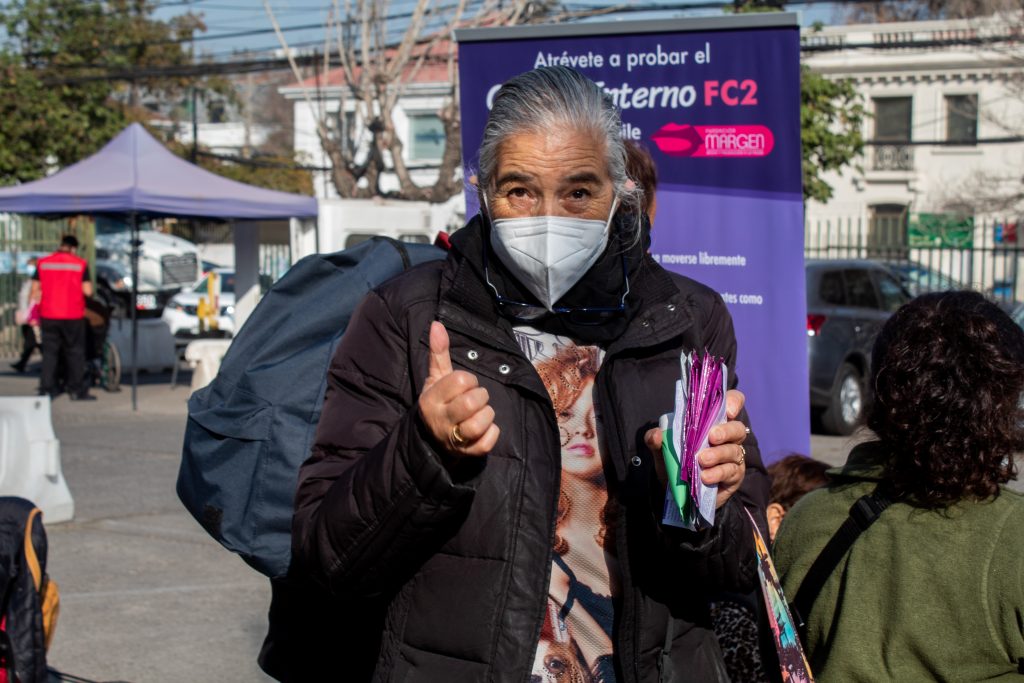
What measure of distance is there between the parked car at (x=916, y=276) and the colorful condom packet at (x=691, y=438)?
978cm

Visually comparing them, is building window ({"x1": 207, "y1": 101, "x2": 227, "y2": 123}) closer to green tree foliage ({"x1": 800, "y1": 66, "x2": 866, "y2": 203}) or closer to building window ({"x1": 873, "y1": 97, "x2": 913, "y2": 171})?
building window ({"x1": 873, "y1": 97, "x2": 913, "y2": 171})

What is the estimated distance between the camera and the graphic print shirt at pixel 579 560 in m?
1.98

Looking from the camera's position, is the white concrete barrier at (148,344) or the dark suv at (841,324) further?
the white concrete barrier at (148,344)

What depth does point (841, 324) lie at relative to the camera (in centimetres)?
1269

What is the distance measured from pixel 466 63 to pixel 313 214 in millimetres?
11159

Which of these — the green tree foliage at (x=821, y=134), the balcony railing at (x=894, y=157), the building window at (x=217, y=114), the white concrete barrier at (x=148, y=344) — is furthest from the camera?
the building window at (x=217, y=114)

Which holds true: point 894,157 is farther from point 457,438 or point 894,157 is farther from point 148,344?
point 457,438

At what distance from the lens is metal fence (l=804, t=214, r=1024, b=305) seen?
1633cm

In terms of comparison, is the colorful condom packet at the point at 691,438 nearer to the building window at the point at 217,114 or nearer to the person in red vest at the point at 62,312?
the person in red vest at the point at 62,312

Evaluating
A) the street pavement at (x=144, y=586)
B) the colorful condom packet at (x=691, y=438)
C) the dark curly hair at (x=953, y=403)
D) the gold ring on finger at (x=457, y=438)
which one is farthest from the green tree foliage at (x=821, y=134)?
the gold ring on finger at (x=457, y=438)

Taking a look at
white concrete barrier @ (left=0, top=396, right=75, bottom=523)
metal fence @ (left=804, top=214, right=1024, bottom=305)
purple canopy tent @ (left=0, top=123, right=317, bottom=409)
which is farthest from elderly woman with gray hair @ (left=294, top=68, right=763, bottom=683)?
purple canopy tent @ (left=0, top=123, right=317, bottom=409)

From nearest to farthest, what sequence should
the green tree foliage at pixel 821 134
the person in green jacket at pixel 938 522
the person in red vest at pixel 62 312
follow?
Result: the person in green jacket at pixel 938 522 < the person in red vest at pixel 62 312 < the green tree foliage at pixel 821 134

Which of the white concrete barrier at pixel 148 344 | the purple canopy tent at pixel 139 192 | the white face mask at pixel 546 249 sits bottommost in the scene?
the white concrete barrier at pixel 148 344

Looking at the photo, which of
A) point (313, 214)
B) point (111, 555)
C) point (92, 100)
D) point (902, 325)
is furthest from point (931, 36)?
point (902, 325)
